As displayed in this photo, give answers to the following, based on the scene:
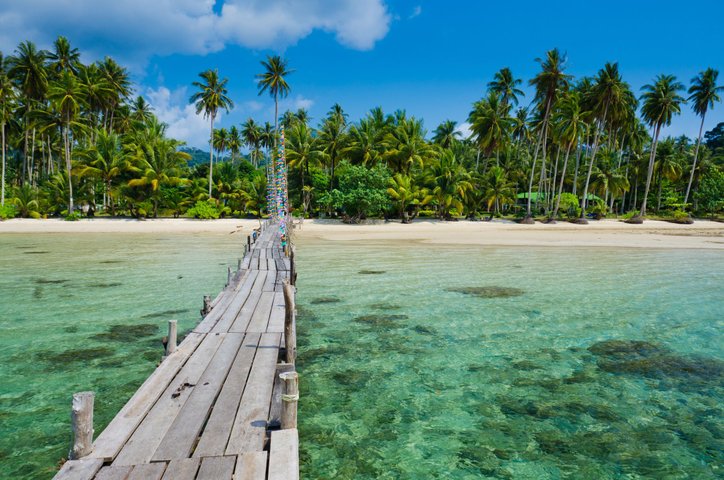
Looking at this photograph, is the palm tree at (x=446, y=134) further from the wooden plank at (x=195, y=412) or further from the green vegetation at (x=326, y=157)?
the wooden plank at (x=195, y=412)

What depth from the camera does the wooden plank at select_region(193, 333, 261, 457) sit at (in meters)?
3.98

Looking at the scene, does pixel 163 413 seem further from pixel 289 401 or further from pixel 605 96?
pixel 605 96

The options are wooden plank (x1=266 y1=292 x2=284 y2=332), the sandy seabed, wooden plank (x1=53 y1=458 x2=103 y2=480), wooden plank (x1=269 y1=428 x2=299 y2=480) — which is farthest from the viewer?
the sandy seabed

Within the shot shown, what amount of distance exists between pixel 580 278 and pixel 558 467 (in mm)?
13437

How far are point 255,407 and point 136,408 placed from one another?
4.17 ft

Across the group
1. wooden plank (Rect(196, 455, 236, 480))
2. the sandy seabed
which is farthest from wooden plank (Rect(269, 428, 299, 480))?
the sandy seabed

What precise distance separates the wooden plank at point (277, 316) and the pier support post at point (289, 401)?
3486mm

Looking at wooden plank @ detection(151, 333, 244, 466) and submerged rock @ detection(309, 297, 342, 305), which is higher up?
wooden plank @ detection(151, 333, 244, 466)

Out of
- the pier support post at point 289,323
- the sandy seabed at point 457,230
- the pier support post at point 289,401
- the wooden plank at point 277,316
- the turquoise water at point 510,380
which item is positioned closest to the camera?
the pier support post at point 289,401

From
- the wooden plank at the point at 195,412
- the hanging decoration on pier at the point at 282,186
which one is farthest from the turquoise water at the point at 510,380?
the hanging decoration on pier at the point at 282,186

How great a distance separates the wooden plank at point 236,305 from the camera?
775cm

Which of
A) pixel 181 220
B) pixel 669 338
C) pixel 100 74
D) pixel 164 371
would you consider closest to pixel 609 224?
pixel 669 338

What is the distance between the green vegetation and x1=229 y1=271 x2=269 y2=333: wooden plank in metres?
28.9

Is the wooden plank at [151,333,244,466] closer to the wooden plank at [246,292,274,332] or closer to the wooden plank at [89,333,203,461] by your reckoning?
the wooden plank at [89,333,203,461]
